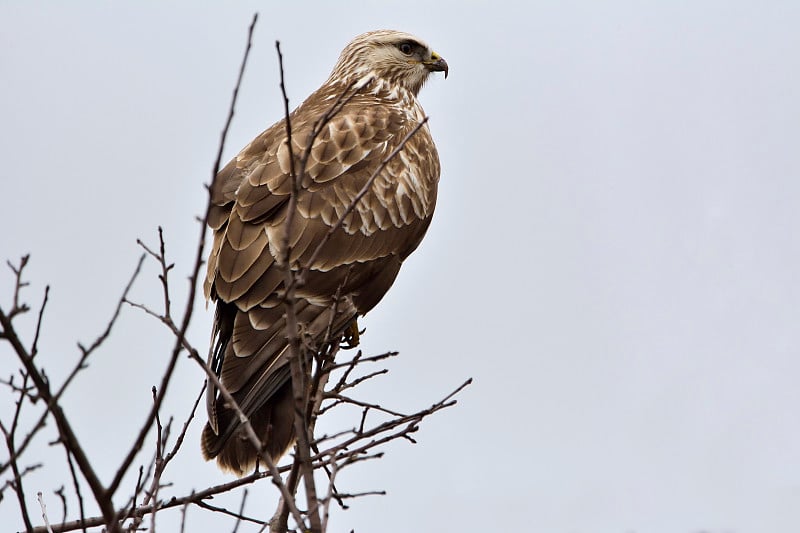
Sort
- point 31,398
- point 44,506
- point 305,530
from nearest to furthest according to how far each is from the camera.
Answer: point 31,398, point 305,530, point 44,506

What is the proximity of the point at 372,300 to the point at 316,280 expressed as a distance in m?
0.44

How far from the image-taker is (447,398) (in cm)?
393

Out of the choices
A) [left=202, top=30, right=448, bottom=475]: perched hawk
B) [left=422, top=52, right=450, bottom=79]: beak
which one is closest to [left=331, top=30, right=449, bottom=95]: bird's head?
[left=422, top=52, right=450, bottom=79]: beak

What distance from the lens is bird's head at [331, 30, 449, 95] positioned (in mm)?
6586

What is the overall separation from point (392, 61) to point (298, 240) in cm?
209

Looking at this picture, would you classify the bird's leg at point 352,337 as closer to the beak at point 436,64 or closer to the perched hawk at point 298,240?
the perched hawk at point 298,240

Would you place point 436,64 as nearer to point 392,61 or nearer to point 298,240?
point 392,61

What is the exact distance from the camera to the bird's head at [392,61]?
6.59m

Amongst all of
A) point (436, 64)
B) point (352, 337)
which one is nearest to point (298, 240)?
point (352, 337)

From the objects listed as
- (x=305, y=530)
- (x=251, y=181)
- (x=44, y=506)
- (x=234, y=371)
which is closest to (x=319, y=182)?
(x=251, y=181)

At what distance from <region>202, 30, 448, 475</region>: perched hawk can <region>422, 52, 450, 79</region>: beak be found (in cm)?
67

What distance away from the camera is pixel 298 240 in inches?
195

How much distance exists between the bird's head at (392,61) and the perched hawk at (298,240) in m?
0.55

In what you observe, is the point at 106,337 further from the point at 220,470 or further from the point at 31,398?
the point at 220,470
